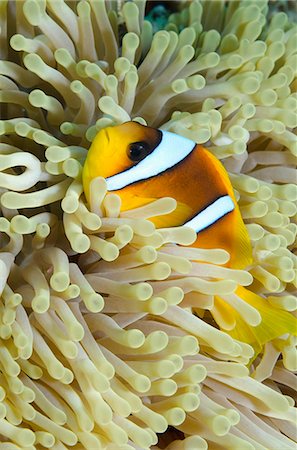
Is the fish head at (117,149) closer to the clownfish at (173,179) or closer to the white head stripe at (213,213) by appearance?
the clownfish at (173,179)

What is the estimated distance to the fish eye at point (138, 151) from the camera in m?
0.88

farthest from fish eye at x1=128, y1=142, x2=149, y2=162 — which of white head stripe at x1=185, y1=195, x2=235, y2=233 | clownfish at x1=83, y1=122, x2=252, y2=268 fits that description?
white head stripe at x1=185, y1=195, x2=235, y2=233

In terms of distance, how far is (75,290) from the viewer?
802 mm

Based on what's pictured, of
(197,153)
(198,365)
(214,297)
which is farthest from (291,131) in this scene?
(198,365)

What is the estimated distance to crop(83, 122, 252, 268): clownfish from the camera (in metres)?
0.87

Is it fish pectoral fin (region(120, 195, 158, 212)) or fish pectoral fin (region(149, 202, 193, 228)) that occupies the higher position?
fish pectoral fin (region(120, 195, 158, 212))

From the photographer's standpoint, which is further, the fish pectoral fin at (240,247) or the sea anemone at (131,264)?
the fish pectoral fin at (240,247)

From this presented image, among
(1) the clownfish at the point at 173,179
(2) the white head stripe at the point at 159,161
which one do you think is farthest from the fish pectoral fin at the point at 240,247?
(2) the white head stripe at the point at 159,161

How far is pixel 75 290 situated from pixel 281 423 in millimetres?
416

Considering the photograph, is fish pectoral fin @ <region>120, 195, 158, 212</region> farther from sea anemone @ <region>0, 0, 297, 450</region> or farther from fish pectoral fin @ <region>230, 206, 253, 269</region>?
fish pectoral fin @ <region>230, 206, 253, 269</region>

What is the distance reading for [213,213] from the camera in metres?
0.91

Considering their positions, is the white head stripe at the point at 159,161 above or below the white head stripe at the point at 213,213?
above

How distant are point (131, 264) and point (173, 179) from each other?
0.46ft

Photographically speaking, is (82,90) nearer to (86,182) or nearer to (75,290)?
(86,182)
